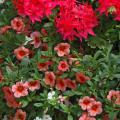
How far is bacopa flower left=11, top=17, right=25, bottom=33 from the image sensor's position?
2.98 m

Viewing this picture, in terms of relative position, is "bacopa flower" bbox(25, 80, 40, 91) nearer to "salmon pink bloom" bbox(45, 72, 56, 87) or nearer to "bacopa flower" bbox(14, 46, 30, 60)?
"salmon pink bloom" bbox(45, 72, 56, 87)

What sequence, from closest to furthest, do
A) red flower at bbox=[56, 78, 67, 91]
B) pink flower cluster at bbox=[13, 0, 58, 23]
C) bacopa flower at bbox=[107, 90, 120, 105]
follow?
bacopa flower at bbox=[107, 90, 120, 105]
red flower at bbox=[56, 78, 67, 91]
pink flower cluster at bbox=[13, 0, 58, 23]

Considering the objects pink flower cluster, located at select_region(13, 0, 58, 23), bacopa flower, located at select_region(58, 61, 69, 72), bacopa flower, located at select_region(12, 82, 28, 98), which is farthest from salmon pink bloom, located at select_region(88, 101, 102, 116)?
pink flower cluster, located at select_region(13, 0, 58, 23)

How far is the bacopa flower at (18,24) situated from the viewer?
9.78 feet

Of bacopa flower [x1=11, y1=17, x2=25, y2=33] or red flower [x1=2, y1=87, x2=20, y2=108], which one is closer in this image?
red flower [x1=2, y1=87, x2=20, y2=108]

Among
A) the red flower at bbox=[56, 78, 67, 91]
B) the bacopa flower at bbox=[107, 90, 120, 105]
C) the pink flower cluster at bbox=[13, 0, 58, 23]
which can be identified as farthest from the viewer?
the pink flower cluster at bbox=[13, 0, 58, 23]

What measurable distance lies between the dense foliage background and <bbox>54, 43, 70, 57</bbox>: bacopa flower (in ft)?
0.04

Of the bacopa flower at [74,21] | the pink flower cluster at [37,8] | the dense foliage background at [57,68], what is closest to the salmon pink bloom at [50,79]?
the dense foliage background at [57,68]

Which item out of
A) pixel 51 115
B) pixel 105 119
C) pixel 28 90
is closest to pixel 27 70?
pixel 28 90

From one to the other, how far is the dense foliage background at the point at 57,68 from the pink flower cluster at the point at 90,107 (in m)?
0.03

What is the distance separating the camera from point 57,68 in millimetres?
2783

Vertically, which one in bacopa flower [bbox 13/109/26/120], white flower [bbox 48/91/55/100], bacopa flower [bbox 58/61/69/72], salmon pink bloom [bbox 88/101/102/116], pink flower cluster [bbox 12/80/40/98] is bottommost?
bacopa flower [bbox 13/109/26/120]

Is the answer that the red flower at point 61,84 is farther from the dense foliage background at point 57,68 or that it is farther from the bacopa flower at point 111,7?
the bacopa flower at point 111,7

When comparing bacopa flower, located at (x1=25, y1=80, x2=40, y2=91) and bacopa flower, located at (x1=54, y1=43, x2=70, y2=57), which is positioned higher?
bacopa flower, located at (x1=54, y1=43, x2=70, y2=57)
